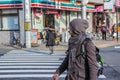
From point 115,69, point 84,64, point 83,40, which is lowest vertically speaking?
point 115,69

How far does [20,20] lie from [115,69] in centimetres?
1384

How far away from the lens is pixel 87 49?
14.5 ft

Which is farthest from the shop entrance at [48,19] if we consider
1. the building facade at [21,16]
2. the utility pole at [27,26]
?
the utility pole at [27,26]

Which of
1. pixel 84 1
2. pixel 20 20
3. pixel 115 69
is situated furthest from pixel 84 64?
pixel 20 20

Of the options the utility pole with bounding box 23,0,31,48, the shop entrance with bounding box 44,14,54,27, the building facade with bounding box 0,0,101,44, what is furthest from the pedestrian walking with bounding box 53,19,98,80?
the shop entrance with bounding box 44,14,54,27

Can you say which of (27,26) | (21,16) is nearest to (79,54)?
(27,26)

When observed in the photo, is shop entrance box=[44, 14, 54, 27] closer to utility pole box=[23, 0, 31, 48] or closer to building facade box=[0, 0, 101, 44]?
building facade box=[0, 0, 101, 44]

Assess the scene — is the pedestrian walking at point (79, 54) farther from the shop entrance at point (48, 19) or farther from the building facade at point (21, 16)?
the shop entrance at point (48, 19)

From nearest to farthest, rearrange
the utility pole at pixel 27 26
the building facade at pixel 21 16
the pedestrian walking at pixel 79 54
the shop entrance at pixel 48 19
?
the pedestrian walking at pixel 79 54 → the utility pole at pixel 27 26 → the building facade at pixel 21 16 → the shop entrance at pixel 48 19

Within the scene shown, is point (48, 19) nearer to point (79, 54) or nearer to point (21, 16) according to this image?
point (21, 16)

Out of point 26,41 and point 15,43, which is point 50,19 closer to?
point 15,43

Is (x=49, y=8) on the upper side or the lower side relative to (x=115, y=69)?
upper

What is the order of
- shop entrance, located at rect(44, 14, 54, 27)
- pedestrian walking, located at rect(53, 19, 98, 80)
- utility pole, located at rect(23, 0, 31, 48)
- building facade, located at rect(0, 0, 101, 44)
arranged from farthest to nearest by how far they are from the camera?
shop entrance, located at rect(44, 14, 54, 27) → building facade, located at rect(0, 0, 101, 44) → utility pole, located at rect(23, 0, 31, 48) → pedestrian walking, located at rect(53, 19, 98, 80)

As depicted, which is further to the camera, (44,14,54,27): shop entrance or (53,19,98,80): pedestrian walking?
(44,14,54,27): shop entrance
